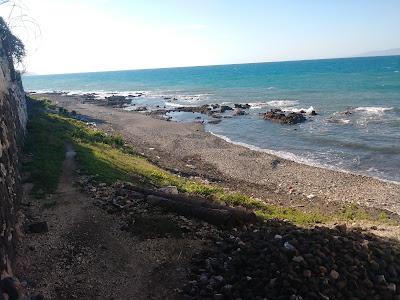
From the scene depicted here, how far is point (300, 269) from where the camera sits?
1141cm

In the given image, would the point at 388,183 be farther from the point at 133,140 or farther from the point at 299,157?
the point at 133,140

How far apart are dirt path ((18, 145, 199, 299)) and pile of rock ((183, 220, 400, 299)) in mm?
1085

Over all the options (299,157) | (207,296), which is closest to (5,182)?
(207,296)

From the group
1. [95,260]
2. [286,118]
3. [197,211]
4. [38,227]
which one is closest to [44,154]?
[38,227]

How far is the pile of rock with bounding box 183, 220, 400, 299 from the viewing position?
36.0 ft

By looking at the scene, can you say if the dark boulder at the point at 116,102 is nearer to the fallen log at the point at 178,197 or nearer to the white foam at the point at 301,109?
the white foam at the point at 301,109

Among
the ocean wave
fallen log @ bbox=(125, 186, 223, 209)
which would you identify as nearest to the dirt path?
fallen log @ bbox=(125, 186, 223, 209)

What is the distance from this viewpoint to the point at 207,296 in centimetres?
1188

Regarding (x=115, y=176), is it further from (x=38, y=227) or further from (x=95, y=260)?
(x=95, y=260)

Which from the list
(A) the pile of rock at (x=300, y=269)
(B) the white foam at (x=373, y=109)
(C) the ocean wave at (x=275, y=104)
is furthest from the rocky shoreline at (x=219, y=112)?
(A) the pile of rock at (x=300, y=269)

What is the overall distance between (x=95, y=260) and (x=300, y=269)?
21.8 feet

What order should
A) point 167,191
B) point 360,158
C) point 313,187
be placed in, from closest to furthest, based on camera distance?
1. point 167,191
2. point 313,187
3. point 360,158

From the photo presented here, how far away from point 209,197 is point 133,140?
22488mm

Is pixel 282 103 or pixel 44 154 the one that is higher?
pixel 44 154
